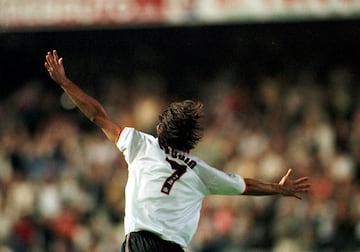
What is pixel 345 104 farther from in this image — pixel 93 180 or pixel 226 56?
pixel 93 180

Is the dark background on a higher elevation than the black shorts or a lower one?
higher

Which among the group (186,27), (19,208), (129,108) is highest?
(186,27)

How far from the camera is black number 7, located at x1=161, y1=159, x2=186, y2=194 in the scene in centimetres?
621

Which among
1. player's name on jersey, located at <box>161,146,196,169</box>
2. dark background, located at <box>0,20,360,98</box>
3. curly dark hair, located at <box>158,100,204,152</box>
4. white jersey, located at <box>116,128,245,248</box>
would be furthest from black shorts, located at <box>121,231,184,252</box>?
dark background, located at <box>0,20,360,98</box>

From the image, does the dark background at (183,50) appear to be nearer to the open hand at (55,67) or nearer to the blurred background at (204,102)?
the blurred background at (204,102)

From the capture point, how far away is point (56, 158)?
48.9 ft

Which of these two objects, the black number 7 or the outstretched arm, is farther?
the outstretched arm

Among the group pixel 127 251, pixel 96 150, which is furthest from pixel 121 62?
pixel 127 251

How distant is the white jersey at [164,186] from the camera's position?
20.3 feet

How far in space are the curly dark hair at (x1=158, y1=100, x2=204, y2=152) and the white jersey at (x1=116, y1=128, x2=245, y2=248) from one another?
60mm

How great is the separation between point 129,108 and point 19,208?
2.32m

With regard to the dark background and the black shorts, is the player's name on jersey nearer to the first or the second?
the black shorts

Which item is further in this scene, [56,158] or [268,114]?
[56,158]

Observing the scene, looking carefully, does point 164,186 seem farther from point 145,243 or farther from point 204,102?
point 204,102
